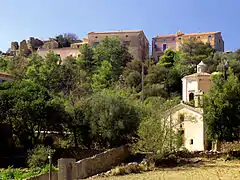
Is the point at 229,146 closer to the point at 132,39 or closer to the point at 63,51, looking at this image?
the point at 132,39

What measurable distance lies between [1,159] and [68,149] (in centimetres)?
482

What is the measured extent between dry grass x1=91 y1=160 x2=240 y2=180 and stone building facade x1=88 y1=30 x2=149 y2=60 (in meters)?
46.7

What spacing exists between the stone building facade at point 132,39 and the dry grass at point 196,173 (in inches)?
1840

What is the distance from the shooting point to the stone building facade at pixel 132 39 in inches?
2621

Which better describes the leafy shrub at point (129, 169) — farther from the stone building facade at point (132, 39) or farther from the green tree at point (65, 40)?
the green tree at point (65, 40)

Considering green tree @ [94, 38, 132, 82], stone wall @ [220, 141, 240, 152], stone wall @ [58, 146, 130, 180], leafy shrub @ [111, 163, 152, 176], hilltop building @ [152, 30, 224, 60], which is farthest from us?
hilltop building @ [152, 30, 224, 60]

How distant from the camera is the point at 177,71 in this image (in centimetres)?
5053

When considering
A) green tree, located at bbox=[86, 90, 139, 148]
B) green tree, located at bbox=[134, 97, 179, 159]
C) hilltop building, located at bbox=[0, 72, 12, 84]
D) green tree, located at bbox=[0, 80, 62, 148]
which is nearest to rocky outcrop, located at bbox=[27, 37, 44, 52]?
hilltop building, located at bbox=[0, 72, 12, 84]

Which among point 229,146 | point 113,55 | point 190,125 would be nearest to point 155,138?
point 229,146

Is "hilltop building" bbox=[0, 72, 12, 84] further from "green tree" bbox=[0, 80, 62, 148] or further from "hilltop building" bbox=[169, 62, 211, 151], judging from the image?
"hilltop building" bbox=[169, 62, 211, 151]

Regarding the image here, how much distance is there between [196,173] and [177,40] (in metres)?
58.7

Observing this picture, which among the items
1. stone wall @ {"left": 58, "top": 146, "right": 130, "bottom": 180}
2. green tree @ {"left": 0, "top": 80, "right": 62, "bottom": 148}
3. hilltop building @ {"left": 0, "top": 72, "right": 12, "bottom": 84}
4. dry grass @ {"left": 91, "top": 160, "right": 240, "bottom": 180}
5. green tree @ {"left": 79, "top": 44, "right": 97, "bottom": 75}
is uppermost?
green tree @ {"left": 79, "top": 44, "right": 97, "bottom": 75}

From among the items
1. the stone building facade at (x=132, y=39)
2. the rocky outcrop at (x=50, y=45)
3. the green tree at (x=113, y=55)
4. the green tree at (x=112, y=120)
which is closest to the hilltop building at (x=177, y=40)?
the stone building facade at (x=132, y=39)

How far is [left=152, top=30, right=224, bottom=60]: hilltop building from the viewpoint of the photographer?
70.8m
